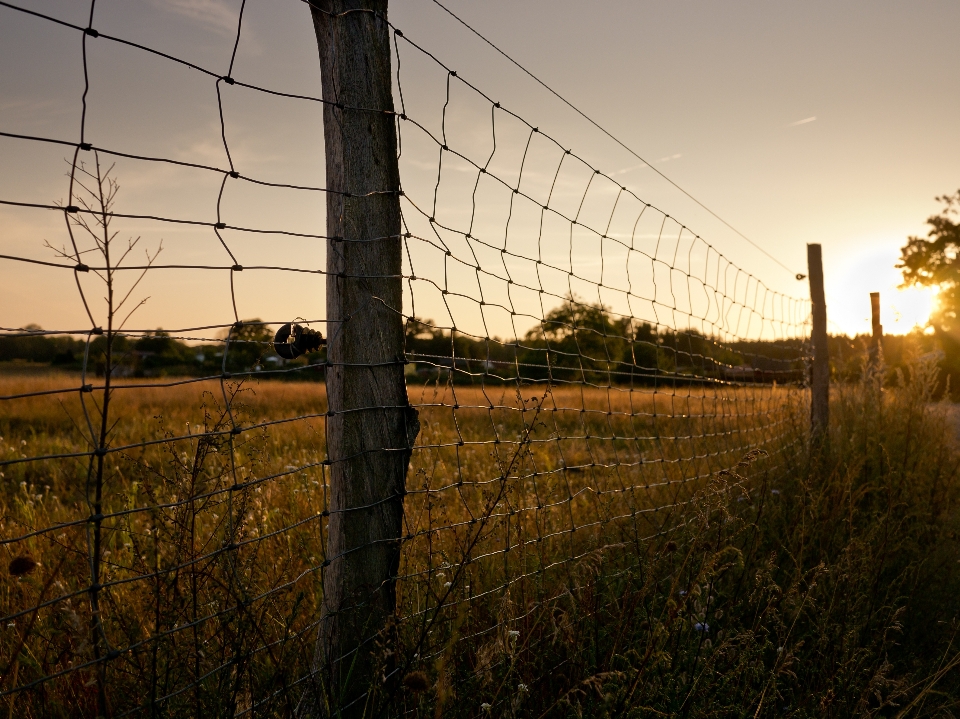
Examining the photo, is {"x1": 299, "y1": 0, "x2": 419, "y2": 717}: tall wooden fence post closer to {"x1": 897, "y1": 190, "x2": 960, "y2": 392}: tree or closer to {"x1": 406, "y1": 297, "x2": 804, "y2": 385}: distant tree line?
{"x1": 406, "y1": 297, "x2": 804, "y2": 385}: distant tree line

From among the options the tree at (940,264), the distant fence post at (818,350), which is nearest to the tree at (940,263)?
the tree at (940,264)

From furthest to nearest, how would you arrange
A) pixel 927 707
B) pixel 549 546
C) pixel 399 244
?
pixel 549 546 < pixel 927 707 < pixel 399 244

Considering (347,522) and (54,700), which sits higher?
(347,522)

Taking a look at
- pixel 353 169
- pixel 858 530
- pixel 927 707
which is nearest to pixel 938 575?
pixel 858 530

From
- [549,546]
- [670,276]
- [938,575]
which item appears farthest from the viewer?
[670,276]

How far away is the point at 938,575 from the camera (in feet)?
13.5

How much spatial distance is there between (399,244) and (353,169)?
252mm

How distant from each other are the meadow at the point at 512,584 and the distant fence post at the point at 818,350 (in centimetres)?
36

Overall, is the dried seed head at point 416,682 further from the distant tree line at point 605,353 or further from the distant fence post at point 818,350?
the distant fence post at point 818,350

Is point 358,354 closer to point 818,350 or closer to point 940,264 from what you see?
point 818,350

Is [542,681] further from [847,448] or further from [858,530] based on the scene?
[847,448]

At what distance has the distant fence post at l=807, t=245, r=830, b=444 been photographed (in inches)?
257

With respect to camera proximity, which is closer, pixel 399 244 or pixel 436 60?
pixel 399 244

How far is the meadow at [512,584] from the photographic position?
6.36ft
